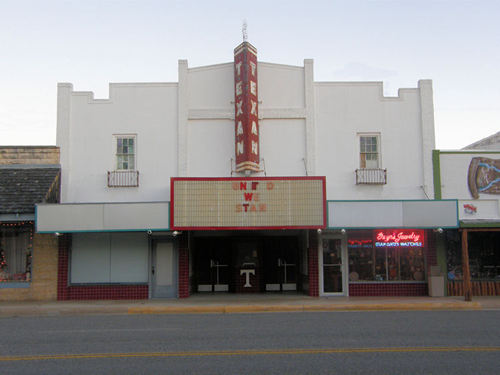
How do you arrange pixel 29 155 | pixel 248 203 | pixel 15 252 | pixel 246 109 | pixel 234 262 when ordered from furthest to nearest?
pixel 234 262 → pixel 29 155 → pixel 15 252 → pixel 246 109 → pixel 248 203

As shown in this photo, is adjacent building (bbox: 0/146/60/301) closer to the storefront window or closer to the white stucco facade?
the storefront window

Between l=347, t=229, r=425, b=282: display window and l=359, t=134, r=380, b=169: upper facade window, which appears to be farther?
l=359, t=134, r=380, b=169: upper facade window

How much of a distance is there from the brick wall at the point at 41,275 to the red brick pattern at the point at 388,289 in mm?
10337

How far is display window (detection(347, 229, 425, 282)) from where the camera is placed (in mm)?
18625

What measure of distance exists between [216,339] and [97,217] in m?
8.13

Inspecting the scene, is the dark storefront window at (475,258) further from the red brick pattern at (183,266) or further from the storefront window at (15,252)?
the storefront window at (15,252)

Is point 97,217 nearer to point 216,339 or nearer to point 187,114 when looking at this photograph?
point 187,114

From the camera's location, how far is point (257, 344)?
10016 mm

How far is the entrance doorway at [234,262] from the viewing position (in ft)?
68.4

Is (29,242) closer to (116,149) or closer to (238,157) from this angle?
(116,149)

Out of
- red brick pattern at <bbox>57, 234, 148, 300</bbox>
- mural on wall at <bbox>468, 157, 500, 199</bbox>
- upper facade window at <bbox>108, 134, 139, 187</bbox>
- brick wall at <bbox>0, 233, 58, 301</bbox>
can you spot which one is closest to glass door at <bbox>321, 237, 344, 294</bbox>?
mural on wall at <bbox>468, 157, 500, 199</bbox>

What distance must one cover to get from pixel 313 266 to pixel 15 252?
408 inches

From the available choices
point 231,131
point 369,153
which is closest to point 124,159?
point 231,131

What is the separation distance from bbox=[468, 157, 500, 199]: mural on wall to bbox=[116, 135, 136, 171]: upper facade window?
39.2 ft
